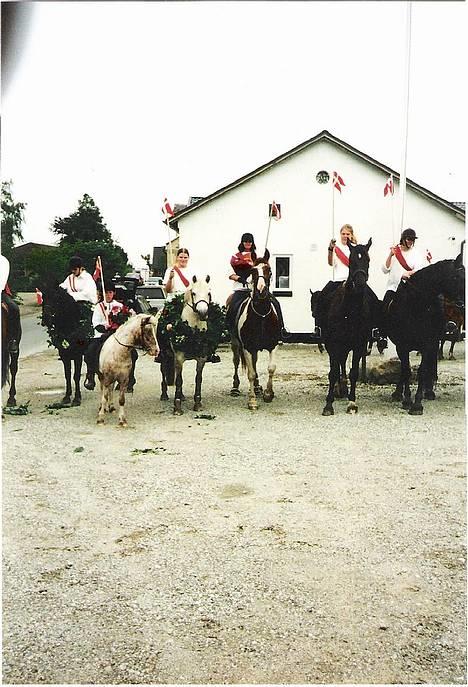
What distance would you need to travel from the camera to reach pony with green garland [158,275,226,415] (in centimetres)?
655

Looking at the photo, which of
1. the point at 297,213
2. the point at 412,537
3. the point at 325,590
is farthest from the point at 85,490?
the point at 297,213

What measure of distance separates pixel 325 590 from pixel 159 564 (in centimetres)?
82

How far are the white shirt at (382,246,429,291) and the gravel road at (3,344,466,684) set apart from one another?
1.51 m

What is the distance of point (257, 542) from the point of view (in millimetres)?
3391

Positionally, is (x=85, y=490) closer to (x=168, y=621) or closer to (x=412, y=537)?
(x=168, y=621)

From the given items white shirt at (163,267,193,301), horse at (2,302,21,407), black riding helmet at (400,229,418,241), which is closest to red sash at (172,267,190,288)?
white shirt at (163,267,193,301)

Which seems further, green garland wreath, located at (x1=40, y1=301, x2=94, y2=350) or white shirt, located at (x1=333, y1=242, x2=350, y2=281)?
white shirt, located at (x1=333, y1=242, x2=350, y2=281)

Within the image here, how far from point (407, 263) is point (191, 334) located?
230 centimetres

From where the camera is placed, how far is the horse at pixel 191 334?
653cm

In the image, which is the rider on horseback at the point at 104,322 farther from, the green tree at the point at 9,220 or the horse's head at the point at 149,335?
the green tree at the point at 9,220

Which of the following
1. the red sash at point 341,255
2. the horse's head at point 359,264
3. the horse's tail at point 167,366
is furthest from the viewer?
the horse's tail at point 167,366

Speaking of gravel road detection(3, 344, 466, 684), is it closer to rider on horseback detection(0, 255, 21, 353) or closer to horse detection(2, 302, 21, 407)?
horse detection(2, 302, 21, 407)

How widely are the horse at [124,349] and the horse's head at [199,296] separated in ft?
2.14

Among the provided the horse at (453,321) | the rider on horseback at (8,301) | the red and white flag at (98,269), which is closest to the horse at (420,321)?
the horse at (453,321)
